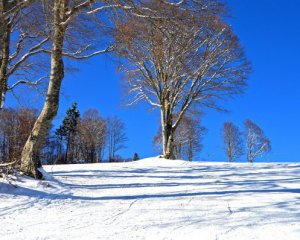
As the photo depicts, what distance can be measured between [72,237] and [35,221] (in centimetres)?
101

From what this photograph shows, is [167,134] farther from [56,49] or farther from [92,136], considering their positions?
[92,136]

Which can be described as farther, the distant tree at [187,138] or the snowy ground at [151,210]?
the distant tree at [187,138]

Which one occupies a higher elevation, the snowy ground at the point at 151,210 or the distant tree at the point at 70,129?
the distant tree at the point at 70,129

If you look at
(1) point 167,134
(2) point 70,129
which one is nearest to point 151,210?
(1) point 167,134

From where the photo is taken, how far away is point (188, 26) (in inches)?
313

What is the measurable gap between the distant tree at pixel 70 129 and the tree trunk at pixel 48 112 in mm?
39599

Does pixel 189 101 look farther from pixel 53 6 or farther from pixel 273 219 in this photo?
pixel 273 219

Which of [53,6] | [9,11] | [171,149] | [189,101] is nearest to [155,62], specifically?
[189,101]

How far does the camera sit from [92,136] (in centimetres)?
4575

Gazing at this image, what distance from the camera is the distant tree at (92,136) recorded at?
150ft

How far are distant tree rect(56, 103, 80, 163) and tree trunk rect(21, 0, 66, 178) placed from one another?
130ft

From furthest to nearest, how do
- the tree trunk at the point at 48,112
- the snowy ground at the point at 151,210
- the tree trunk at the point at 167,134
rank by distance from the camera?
1. the tree trunk at the point at 167,134
2. the tree trunk at the point at 48,112
3. the snowy ground at the point at 151,210

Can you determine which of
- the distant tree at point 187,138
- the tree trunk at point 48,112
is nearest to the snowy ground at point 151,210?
the tree trunk at point 48,112

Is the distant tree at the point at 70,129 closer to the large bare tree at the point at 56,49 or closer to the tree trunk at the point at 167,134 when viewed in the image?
the tree trunk at the point at 167,134
